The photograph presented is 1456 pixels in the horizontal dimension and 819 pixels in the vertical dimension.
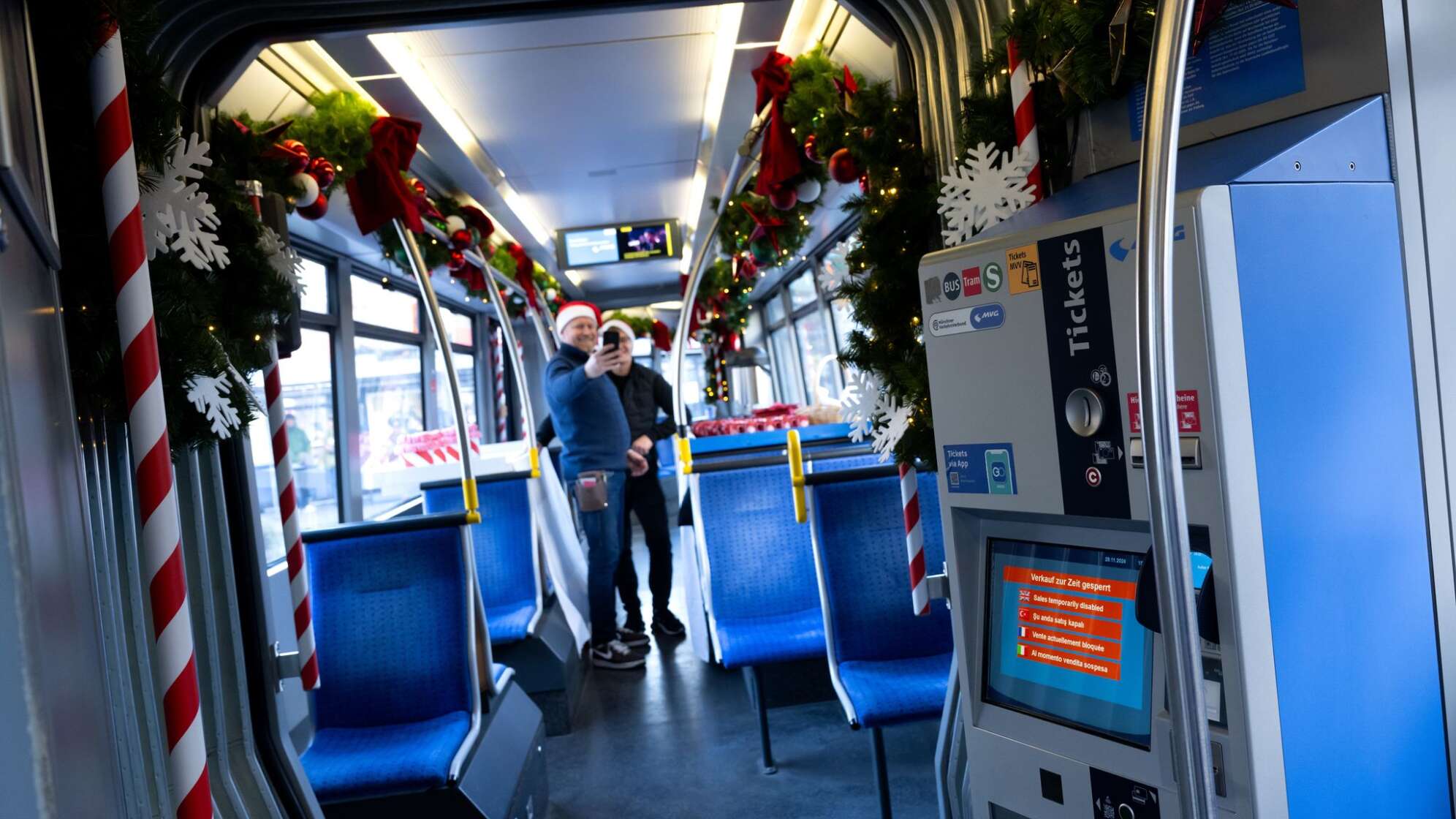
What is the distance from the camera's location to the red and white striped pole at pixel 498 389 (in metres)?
12.6

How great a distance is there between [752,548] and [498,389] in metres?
8.90

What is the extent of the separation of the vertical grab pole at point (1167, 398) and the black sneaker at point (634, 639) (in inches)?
164

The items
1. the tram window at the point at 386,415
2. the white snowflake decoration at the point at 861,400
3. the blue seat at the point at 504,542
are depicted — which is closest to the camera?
the white snowflake decoration at the point at 861,400

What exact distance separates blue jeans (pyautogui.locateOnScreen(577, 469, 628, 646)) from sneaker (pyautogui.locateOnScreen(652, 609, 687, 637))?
476mm

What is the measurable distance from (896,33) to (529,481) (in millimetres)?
2899

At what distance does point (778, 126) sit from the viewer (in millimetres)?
3535

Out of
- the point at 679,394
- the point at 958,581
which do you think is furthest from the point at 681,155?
the point at 958,581

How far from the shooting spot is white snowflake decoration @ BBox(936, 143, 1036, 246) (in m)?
1.92

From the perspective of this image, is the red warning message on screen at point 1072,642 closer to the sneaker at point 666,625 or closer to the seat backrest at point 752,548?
the seat backrest at point 752,548

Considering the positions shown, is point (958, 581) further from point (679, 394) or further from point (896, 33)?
point (679, 394)

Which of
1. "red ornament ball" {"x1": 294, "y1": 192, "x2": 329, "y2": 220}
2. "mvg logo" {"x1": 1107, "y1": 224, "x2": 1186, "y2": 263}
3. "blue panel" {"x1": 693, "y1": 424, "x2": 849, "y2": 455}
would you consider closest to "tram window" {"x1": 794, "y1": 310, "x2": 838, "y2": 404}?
"blue panel" {"x1": 693, "y1": 424, "x2": 849, "y2": 455}

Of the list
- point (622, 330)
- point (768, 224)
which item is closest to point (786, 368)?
point (622, 330)

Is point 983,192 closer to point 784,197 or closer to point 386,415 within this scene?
point 784,197

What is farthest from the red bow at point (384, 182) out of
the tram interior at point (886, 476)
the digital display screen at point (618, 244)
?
the digital display screen at point (618, 244)
